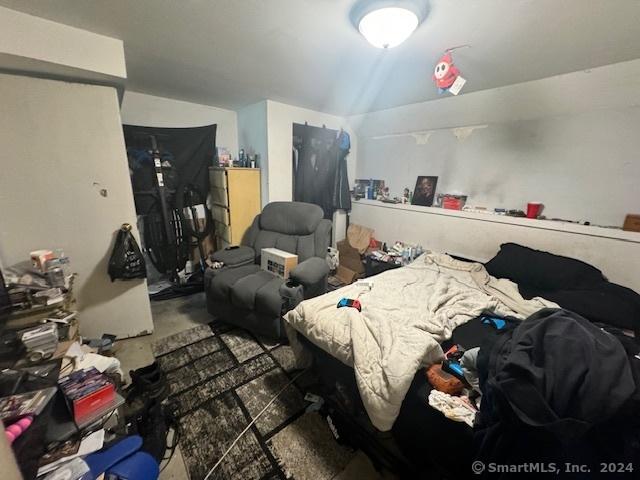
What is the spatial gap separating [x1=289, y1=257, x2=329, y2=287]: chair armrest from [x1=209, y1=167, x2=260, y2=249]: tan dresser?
111 centimetres

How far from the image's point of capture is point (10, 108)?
4.80 ft

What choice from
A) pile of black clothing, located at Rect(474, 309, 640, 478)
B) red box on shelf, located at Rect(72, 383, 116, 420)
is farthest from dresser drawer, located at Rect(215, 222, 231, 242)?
pile of black clothing, located at Rect(474, 309, 640, 478)

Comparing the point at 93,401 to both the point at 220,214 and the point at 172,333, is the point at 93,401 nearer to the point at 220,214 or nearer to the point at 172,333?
the point at 172,333

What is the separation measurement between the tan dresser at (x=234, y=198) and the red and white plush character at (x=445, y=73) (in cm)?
200

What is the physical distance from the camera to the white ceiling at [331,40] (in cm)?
123

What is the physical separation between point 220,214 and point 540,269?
3117 mm

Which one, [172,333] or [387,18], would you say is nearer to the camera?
[387,18]

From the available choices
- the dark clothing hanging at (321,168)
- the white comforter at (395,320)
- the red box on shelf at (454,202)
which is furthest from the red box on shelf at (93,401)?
the red box on shelf at (454,202)

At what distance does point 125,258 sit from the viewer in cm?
185

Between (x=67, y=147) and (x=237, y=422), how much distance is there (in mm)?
2038

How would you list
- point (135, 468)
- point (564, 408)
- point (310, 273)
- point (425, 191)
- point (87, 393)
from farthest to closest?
1. point (425, 191)
2. point (310, 273)
3. point (87, 393)
4. point (135, 468)
5. point (564, 408)

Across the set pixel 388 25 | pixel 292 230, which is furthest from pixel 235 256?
pixel 388 25

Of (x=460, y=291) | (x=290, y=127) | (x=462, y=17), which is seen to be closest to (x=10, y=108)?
(x=290, y=127)

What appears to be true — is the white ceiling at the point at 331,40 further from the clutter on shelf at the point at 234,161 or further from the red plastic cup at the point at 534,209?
the red plastic cup at the point at 534,209
